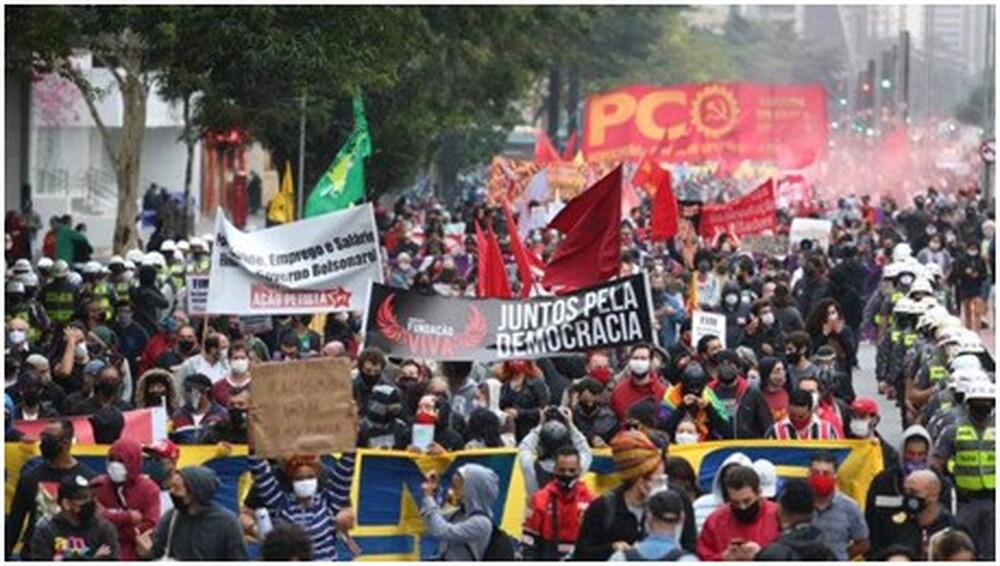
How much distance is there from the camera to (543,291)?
840 inches

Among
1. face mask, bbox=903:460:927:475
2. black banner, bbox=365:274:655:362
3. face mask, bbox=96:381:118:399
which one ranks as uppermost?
black banner, bbox=365:274:655:362

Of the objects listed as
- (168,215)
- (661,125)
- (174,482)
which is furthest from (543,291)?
(661,125)

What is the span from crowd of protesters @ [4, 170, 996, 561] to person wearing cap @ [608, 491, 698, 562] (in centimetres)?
1

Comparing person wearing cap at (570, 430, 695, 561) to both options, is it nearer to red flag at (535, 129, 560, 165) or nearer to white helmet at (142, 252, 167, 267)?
white helmet at (142, 252, 167, 267)

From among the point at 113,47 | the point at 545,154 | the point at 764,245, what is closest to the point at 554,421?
the point at 764,245

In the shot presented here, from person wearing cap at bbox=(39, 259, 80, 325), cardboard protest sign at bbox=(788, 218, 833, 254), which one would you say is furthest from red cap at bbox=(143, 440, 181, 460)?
cardboard protest sign at bbox=(788, 218, 833, 254)

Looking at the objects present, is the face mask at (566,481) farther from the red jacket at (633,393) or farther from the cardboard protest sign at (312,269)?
the cardboard protest sign at (312,269)

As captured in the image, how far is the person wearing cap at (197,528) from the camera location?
11836 mm

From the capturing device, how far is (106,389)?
16734 millimetres

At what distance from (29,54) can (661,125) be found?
29491 millimetres

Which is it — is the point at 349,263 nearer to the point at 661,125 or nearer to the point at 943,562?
the point at 943,562

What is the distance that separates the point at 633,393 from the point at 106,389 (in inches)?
103

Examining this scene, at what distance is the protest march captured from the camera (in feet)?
40.4

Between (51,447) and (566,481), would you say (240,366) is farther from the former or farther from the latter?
(566,481)
